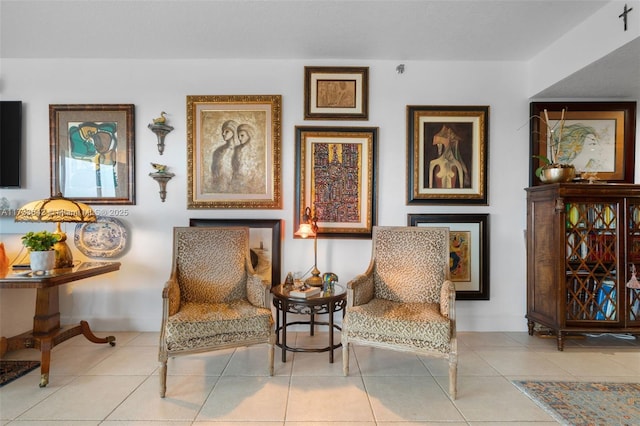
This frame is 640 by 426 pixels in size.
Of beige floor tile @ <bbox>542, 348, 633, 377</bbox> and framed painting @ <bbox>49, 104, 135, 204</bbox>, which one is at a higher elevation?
framed painting @ <bbox>49, 104, 135, 204</bbox>

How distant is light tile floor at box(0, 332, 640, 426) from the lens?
178 centimetres

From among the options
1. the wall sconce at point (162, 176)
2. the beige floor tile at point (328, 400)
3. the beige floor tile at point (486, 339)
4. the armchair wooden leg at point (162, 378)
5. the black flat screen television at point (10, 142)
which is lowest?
the beige floor tile at point (486, 339)

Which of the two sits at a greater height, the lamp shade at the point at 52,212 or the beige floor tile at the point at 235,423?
the lamp shade at the point at 52,212

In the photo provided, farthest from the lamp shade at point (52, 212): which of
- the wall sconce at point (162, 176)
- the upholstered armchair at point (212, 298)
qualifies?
the upholstered armchair at point (212, 298)

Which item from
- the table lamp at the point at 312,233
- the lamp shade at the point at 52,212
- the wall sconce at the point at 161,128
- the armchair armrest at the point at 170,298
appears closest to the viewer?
the armchair armrest at the point at 170,298

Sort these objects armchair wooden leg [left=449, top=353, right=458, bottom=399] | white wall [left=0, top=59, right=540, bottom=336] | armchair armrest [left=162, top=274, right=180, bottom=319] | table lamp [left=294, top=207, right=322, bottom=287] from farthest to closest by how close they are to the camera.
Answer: white wall [left=0, top=59, right=540, bottom=336], table lamp [left=294, top=207, right=322, bottom=287], armchair armrest [left=162, top=274, right=180, bottom=319], armchair wooden leg [left=449, top=353, right=458, bottom=399]

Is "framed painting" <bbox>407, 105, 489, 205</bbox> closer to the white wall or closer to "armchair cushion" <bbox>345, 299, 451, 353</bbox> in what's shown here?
the white wall

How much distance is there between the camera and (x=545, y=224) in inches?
110

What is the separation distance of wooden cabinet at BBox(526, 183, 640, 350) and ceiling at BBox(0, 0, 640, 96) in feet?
3.54

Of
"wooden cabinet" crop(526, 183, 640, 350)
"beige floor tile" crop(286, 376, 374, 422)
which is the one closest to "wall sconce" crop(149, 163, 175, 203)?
"beige floor tile" crop(286, 376, 374, 422)

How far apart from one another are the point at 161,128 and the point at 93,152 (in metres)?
0.76

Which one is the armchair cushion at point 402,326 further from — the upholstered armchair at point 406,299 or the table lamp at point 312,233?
the table lamp at point 312,233

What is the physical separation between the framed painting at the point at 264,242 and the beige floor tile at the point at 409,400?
1.32 m

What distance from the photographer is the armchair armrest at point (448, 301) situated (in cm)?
208
